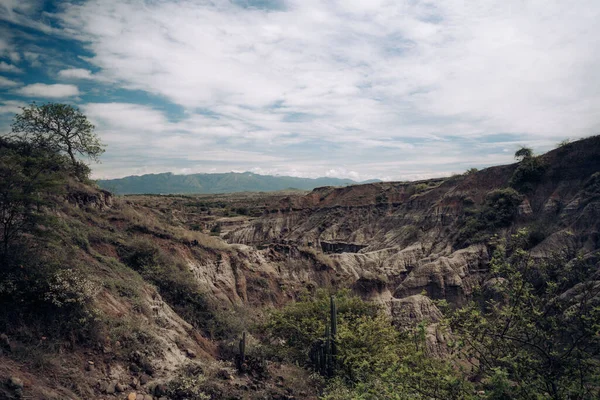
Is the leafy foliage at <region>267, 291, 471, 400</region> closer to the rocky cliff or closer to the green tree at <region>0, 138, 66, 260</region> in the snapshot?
the rocky cliff

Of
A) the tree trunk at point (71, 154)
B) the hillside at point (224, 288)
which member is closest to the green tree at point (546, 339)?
the hillside at point (224, 288)

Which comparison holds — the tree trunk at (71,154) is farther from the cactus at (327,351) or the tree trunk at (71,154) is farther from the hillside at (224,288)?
the cactus at (327,351)

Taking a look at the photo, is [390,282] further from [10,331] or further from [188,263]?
[10,331]

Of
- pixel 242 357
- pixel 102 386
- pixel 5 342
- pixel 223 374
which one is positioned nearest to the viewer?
pixel 5 342

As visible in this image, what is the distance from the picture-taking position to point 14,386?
816 cm

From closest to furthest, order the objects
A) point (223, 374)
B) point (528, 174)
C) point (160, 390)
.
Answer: point (160, 390), point (223, 374), point (528, 174)

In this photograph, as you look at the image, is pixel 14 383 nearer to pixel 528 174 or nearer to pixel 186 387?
pixel 186 387

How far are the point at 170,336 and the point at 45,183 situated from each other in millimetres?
8097

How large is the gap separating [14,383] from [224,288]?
16.4 m

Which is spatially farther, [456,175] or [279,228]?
[279,228]

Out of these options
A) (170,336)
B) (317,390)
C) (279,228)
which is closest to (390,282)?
(317,390)

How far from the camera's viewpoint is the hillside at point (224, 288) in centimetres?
1027

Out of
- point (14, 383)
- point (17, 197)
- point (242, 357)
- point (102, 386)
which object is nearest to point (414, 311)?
point (242, 357)

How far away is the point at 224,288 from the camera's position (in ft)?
80.0
